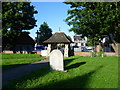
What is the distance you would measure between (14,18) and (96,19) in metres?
17.3

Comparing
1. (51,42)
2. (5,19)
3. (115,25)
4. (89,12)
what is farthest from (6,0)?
(115,25)

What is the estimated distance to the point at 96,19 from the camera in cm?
1797

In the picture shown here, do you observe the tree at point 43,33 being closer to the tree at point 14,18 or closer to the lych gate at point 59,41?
the tree at point 14,18

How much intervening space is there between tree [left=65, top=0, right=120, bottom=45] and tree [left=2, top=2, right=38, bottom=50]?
39.0ft

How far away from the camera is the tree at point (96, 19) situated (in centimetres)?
1742

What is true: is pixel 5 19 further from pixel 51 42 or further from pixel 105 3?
pixel 105 3

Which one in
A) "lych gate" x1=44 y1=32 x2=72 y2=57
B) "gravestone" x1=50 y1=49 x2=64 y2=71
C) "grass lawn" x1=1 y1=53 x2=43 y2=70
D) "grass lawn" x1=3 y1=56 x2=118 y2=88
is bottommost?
"grass lawn" x1=1 y1=53 x2=43 y2=70

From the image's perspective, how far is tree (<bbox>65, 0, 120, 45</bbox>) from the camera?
17419 millimetres

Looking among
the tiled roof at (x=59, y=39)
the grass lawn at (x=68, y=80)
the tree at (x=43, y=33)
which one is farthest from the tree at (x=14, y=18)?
the tree at (x=43, y=33)

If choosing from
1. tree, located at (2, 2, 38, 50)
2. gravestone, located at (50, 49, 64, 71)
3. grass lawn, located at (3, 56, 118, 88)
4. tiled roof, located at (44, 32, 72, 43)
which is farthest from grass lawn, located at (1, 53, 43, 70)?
tree, located at (2, 2, 38, 50)

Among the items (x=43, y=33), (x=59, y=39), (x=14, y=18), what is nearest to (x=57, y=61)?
(x=59, y=39)

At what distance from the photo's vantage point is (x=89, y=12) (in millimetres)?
18922

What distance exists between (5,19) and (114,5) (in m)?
19.7

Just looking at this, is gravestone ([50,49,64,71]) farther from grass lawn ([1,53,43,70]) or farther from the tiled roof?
the tiled roof
